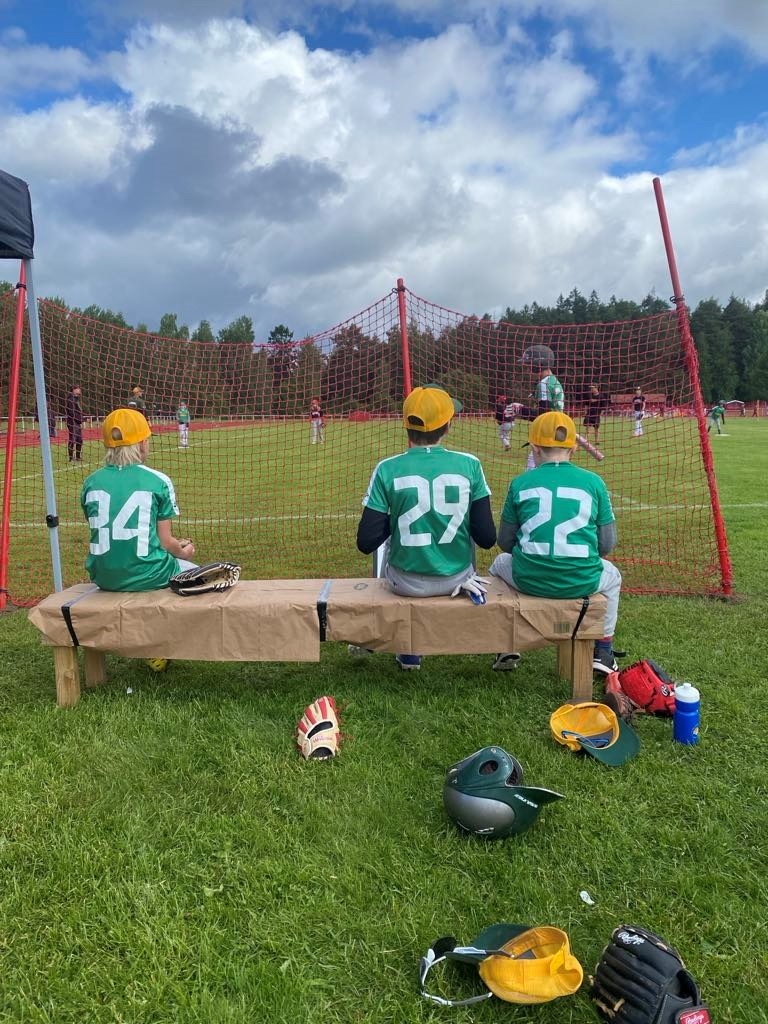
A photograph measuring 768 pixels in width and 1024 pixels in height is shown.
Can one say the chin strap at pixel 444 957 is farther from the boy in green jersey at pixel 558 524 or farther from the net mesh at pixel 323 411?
the net mesh at pixel 323 411

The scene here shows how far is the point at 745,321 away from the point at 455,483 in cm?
9027

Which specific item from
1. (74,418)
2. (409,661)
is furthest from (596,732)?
(74,418)

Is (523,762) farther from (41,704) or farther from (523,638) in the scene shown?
(41,704)

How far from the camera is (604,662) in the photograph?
4195 mm

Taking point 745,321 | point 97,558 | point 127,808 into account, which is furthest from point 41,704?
point 745,321

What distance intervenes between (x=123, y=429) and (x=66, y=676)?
144cm

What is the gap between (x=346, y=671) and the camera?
173 inches

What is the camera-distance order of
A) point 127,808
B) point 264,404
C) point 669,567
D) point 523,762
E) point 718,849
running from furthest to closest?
1. point 264,404
2. point 669,567
3. point 523,762
4. point 127,808
5. point 718,849

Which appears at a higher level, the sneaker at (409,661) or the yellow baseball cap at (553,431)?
the yellow baseball cap at (553,431)

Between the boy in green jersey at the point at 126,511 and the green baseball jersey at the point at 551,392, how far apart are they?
5.16 m

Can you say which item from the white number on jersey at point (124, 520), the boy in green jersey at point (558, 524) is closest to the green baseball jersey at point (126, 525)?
the white number on jersey at point (124, 520)

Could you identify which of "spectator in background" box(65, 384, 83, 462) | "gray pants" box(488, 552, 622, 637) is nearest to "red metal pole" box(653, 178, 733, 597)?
"gray pants" box(488, 552, 622, 637)

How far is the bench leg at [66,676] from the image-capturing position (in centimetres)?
376

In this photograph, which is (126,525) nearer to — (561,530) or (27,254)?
(27,254)
